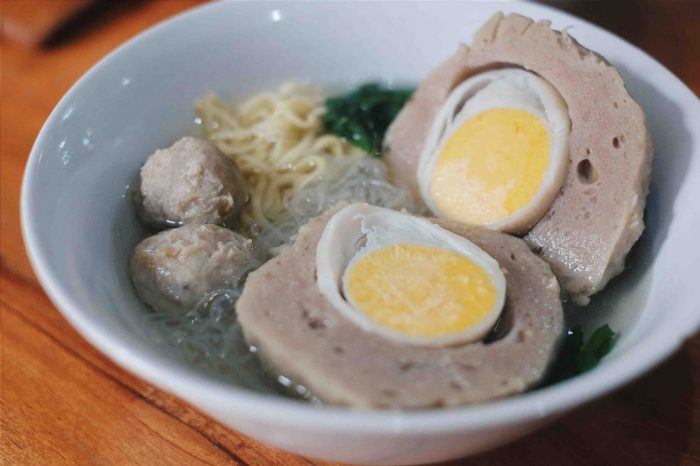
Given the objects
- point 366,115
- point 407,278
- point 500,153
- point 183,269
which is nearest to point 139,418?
point 183,269

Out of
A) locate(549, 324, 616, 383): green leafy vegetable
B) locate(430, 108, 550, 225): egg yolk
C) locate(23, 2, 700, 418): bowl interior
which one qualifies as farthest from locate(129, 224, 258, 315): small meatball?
locate(549, 324, 616, 383): green leafy vegetable

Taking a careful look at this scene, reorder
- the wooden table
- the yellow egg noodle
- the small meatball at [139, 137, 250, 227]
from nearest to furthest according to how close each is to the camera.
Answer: the wooden table
the small meatball at [139, 137, 250, 227]
the yellow egg noodle

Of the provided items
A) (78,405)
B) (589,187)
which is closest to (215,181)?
(78,405)

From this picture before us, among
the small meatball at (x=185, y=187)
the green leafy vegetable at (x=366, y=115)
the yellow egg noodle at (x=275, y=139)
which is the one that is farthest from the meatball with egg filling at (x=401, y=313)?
the green leafy vegetable at (x=366, y=115)

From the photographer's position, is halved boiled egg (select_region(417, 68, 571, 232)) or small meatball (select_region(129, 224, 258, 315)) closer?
small meatball (select_region(129, 224, 258, 315))

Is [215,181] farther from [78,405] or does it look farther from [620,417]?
[620,417]

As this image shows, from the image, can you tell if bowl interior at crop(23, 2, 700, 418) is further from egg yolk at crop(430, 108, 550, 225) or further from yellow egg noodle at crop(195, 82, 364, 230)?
egg yolk at crop(430, 108, 550, 225)

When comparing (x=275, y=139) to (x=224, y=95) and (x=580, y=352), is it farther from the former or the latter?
(x=580, y=352)
